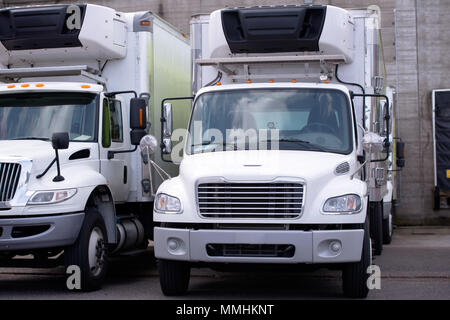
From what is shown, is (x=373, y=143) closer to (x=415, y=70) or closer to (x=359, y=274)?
(x=359, y=274)

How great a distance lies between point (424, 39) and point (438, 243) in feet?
22.5

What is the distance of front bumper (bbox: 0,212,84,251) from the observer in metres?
9.05

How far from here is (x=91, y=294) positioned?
948 centimetres

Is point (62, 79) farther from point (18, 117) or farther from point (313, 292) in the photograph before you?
point (313, 292)

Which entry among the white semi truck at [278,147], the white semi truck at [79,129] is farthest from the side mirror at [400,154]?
the white semi truck at [79,129]

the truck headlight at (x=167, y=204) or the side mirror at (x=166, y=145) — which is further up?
the side mirror at (x=166, y=145)

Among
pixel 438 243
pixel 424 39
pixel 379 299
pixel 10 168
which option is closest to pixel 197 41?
pixel 10 168

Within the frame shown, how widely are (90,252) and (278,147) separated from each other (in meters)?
2.72

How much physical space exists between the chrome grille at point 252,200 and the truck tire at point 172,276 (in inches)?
32.3

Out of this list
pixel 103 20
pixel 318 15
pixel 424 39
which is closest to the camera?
pixel 318 15

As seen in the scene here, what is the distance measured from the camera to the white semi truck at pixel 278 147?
8352mm

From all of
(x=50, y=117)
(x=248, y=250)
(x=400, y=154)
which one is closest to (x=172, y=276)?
(x=248, y=250)

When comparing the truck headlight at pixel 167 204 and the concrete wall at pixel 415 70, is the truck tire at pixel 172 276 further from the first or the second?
the concrete wall at pixel 415 70

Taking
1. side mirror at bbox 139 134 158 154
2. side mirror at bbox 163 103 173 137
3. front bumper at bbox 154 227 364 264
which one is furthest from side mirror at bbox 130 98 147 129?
front bumper at bbox 154 227 364 264
